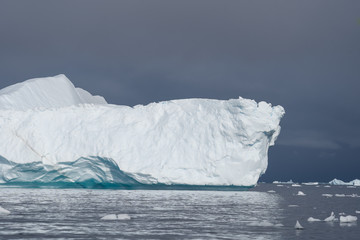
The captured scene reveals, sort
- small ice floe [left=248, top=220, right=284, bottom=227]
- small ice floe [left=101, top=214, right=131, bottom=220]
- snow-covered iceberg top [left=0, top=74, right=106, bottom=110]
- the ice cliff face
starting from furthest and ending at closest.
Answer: snow-covered iceberg top [left=0, top=74, right=106, bottom=110], the ice cliff face, small ice floe [left=101, top=214, right=131, bottom=220], small ice floe [left=248, top=220, right=284, bottom=227]

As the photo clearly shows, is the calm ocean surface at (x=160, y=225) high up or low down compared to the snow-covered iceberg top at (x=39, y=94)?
down

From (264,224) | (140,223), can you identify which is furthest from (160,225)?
(264,224)

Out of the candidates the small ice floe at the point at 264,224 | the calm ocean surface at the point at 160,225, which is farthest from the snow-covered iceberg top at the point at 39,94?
the small ice floe at the point at 264,224

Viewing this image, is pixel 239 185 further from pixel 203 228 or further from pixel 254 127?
pixel 203 228

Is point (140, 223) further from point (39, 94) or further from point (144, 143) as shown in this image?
point (39, 94)

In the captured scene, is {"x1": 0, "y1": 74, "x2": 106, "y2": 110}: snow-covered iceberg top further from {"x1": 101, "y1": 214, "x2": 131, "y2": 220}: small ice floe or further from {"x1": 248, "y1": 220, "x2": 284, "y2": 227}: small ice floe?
{"x1": 248, "y1": 220, "x2": 284, "y2": 227}: small ice floe

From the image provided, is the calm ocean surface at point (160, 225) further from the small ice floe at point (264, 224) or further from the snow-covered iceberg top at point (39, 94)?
the snow-covered iceberg top at point (39, 94)

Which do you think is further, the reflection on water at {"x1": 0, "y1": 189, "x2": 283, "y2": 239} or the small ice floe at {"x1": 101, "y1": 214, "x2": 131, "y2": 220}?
the small ice floe at {"x1": 101, "y1": 214, "x2": 131, "y2": 220}

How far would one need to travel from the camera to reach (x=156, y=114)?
103 feet

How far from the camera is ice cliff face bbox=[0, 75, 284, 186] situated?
2927cm

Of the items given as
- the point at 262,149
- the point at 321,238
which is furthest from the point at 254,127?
the point at 321,238

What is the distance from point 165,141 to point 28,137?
26.9ft

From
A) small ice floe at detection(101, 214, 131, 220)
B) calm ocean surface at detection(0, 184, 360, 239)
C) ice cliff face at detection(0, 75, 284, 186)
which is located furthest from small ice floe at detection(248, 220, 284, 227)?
ice cliff face at detection(0, 75, 284, 186)

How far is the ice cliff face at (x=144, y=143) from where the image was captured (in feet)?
96.0
